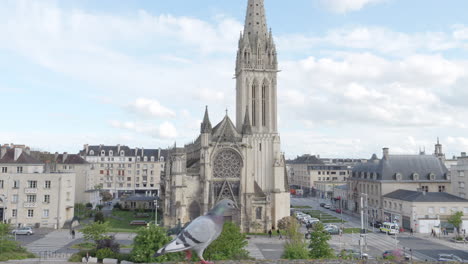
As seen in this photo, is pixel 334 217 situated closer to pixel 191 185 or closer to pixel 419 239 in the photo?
pixel 419 239

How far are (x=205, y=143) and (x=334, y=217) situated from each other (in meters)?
33.8

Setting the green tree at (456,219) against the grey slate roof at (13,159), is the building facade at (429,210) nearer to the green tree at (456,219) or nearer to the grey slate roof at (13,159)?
the green tree at (456,219)

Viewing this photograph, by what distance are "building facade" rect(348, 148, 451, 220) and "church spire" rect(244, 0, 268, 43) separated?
1325 inches

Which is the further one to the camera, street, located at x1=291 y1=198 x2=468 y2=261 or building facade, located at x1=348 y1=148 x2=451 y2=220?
building facade, located at x1=348 y1=148 x2=451 y2=220

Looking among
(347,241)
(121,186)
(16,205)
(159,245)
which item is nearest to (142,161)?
(121,186)

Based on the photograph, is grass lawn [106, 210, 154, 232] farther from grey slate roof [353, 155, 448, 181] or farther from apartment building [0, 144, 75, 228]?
grey slate roof [353, 155, 448, 181]

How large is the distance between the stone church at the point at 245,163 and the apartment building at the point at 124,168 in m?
47.7

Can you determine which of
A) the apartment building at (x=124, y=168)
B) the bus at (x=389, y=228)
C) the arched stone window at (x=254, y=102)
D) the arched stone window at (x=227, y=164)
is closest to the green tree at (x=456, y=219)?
the bus at (x=389, y=228)

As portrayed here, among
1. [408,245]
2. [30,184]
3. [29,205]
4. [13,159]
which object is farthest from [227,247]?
[13,159]

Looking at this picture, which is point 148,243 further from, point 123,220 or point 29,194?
point 123,220

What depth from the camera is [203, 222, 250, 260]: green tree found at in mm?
24609

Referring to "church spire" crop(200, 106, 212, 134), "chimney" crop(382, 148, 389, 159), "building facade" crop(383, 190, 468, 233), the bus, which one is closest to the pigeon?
"church spire" crop(200, 106, 212, 134)

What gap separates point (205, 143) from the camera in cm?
5716

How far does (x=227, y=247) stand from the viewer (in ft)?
85.1
